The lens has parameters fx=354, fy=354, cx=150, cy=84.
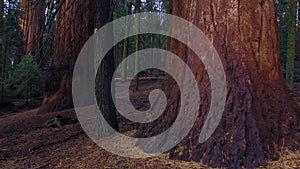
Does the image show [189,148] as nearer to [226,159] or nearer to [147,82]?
[226,159]

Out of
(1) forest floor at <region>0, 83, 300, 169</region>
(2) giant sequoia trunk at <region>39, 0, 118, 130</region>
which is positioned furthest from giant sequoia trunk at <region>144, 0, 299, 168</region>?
(2) giant sequoia trunk at <region>39, 0, 118, 130</region>

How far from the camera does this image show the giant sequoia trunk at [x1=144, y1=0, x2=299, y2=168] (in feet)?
14.2

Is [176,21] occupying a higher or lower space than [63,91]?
higher

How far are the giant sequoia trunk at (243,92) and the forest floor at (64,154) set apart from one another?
0.74 ft

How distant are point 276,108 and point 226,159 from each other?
116cm

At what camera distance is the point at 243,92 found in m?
4.59

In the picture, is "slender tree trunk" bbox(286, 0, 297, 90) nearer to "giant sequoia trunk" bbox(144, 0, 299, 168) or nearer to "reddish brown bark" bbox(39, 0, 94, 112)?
"reddish brown bark" bbox(39, 0, 94, 112)

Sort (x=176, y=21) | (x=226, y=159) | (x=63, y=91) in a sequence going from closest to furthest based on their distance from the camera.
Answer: (x=226, y=159)
(x=176, y=21)
(x=63, y=91)

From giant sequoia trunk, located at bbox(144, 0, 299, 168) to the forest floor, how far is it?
8.8 inches

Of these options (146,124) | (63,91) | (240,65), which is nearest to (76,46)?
(63,91)

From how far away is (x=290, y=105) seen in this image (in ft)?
16.6

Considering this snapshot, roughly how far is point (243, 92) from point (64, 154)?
121 inches

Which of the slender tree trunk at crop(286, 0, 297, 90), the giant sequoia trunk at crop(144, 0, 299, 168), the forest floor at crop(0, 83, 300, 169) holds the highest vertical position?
the slender tree trunk at crop(286, 0, 297, 90)

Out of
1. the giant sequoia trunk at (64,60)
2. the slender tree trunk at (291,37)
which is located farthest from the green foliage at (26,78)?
the slender tree trunk at (291,37)
